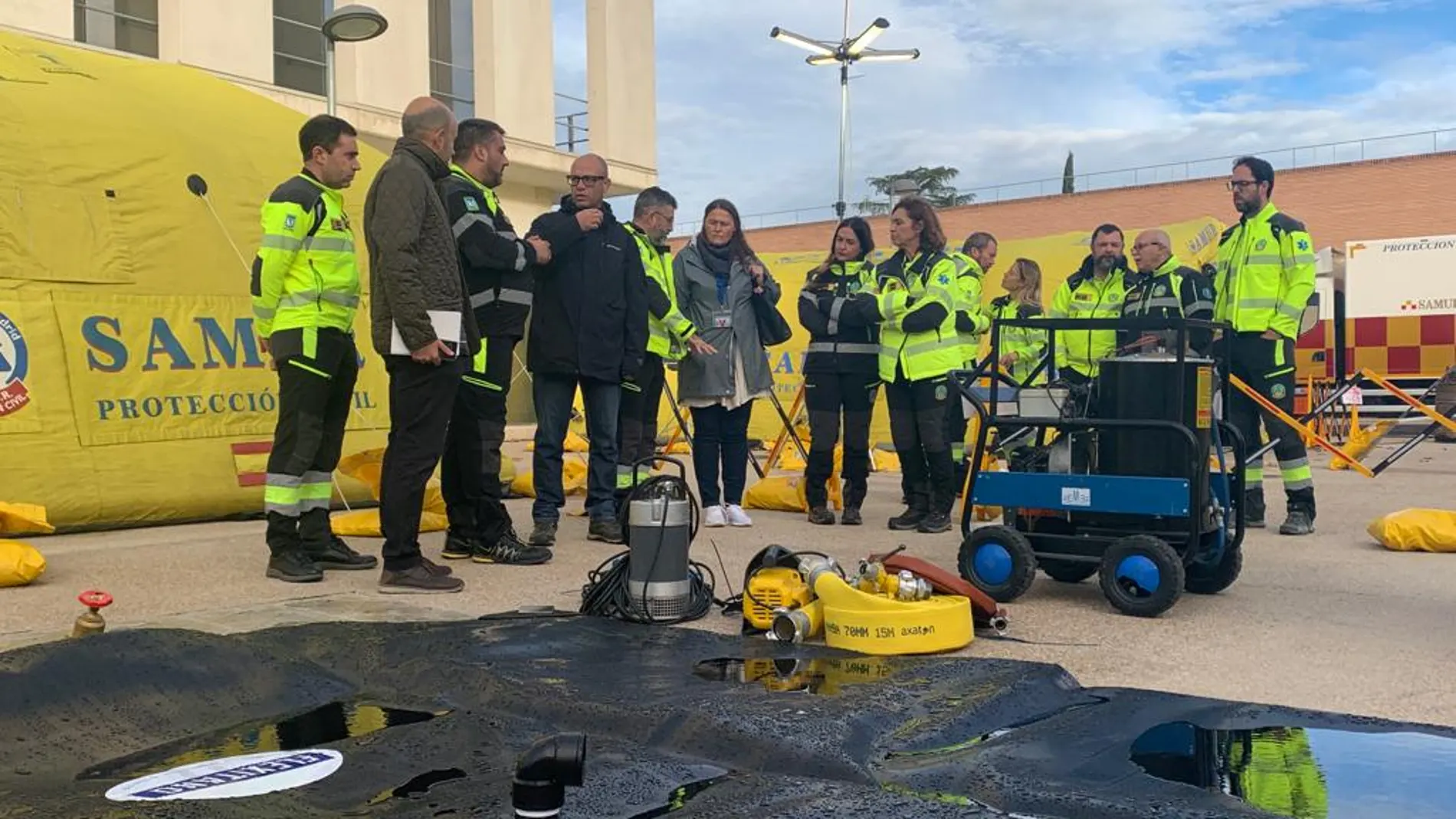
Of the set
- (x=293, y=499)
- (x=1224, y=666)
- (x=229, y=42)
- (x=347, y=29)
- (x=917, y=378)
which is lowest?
(x=1224, y=666)

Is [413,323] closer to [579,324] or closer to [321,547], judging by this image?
[321,547]

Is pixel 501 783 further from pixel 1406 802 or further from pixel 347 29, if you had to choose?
pixel 347 29

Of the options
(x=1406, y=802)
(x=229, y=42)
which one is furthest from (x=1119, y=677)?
(x=229, y=42)

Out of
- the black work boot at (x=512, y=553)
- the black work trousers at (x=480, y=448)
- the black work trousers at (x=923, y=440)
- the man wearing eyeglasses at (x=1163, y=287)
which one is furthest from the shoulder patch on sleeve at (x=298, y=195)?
the man wearing eyeglasses at (x=1163, y=287)

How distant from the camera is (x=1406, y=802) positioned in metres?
2.33

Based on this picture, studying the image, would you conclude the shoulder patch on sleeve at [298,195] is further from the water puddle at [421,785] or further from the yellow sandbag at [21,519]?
the water puddle at [421,785]

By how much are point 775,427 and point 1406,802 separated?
41.0ft

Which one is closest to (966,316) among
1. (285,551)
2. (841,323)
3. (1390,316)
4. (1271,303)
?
(841,323)

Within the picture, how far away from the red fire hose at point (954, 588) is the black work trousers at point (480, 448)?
2095mm

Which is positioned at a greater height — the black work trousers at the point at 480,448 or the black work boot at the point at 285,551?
the black work trousers at the point at 480,448

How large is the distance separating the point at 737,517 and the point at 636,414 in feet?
2.98

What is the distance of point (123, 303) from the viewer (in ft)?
21.7

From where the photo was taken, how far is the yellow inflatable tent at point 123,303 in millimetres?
6195

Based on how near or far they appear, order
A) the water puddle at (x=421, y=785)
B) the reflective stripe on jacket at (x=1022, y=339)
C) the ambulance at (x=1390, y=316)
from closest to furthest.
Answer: the water puddle at (x=421, y=785) → the reflective stripe on jacket at (x=1022, y=339) → the ambulance at (x=1390, y=316)
